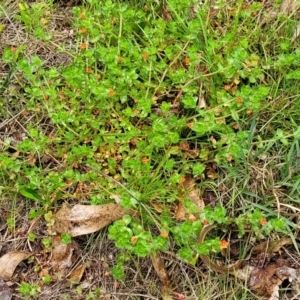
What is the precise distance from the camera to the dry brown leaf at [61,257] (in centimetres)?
238

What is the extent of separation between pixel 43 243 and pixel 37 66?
0.81m

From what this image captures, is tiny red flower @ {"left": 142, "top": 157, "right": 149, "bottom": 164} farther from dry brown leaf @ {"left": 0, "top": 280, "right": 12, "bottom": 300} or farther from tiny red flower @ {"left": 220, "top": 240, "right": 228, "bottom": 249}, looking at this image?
dry brown leaf @ {"left": 0, "top": 280, "right": 12, "bottom": 300}

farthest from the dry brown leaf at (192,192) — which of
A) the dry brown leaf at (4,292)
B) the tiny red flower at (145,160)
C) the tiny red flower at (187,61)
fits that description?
the dry brown leaf at (4,292)

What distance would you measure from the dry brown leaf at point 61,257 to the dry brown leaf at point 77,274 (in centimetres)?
4

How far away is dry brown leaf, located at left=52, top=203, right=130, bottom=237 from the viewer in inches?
92.5

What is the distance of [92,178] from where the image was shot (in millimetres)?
2363

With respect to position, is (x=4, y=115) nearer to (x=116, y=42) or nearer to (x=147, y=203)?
(x=116, y=42)

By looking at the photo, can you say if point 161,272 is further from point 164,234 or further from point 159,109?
point 159,109

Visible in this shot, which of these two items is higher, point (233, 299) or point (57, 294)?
point (57, 294)

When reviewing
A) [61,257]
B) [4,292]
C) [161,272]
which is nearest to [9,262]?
[4,292]

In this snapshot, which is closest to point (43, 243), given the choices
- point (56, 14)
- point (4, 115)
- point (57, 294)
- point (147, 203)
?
point (57, 294)

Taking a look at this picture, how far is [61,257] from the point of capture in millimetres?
2379

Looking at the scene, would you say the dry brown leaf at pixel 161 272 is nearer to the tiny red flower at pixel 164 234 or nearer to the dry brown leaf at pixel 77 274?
the tiny red flower at pixel 164 234

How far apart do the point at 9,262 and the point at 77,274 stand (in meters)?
Answer: 0.31
